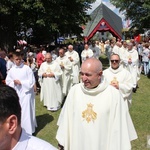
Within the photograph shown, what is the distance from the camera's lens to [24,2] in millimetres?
17531

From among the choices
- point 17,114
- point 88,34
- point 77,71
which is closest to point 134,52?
point 77,71

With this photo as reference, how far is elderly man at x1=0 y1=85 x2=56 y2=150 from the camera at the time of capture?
176 centimetres

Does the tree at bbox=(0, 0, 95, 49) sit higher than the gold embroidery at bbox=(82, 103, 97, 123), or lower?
higher

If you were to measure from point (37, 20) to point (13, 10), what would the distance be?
4.96 ft

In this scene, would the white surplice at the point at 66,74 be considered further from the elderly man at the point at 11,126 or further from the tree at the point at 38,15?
the elderly man at the point at 11,126

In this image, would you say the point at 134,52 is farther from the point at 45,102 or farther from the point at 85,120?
the point at 85,120

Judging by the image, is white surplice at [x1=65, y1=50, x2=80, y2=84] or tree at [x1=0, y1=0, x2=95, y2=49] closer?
white surplice at [x1=65, y1=50, x2=80, y2=84]

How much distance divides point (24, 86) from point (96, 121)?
10.8 ft

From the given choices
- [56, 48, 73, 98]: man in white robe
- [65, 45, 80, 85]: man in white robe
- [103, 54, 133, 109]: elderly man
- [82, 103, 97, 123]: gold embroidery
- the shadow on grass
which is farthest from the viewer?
[65, 45, 80, 85]: man in white robe

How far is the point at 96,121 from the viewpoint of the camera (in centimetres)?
412

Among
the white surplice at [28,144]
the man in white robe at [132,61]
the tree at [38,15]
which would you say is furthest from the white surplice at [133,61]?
the white surplice at [28,144]

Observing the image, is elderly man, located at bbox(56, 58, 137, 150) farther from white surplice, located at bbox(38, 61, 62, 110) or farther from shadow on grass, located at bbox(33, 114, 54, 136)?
white surplice, located at bbox(38, 61, 62, 110)

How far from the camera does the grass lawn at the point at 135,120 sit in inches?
281

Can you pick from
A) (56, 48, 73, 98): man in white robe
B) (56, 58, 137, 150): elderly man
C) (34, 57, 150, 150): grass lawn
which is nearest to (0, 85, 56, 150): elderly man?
(56, 58, 137, 150): elderly man
